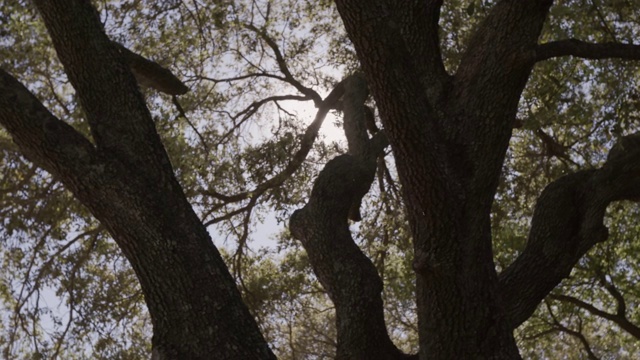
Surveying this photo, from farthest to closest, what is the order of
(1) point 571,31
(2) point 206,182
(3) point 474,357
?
(2) point 206,182, (1) point 571,31, (3) point 474,357

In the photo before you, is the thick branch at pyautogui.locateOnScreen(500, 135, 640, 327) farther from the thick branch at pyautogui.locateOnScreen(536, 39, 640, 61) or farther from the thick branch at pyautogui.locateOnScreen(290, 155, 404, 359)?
the thick branch at pyautogui.locateOnScreen(290, 155, 404, 359)

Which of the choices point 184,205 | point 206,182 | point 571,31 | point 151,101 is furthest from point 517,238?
point 184,205

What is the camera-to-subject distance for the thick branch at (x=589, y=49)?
6.19m

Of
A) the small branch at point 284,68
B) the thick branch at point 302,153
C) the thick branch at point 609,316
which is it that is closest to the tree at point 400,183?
the thick branch at point 302,153

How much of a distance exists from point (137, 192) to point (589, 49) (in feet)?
10.8

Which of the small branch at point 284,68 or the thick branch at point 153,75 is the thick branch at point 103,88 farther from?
the small branch at point 284,68

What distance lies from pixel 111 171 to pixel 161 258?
648 millimetres

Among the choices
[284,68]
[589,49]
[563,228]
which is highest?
[284,68]

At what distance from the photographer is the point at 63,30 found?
593 centimetres

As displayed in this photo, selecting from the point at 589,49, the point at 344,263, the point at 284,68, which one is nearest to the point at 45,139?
the point at 344,263

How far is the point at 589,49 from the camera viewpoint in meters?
6.33

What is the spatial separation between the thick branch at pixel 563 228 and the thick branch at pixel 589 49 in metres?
0.65

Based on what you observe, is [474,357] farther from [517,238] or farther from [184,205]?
[517,238]

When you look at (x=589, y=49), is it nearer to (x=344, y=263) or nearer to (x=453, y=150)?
(x=453, y=150)
